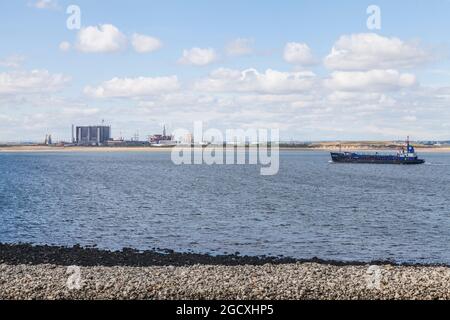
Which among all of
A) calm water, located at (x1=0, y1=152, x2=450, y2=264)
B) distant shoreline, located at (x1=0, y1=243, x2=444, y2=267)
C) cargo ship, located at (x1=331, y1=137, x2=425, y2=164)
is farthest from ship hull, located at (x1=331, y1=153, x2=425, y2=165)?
distant shoreline, located at (x1=0, y1=243, x2=444, y2=267)

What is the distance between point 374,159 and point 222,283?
163785mm

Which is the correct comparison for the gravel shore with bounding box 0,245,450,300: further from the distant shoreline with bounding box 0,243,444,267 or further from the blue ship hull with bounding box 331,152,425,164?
the blue ship hull with bounding box 331,152,425,164

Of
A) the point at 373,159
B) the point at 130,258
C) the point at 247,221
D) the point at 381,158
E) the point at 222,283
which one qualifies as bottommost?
the point at 247,221

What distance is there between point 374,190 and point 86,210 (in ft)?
141

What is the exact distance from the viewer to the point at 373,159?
579 ft

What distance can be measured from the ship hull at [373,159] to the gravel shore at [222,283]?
156m

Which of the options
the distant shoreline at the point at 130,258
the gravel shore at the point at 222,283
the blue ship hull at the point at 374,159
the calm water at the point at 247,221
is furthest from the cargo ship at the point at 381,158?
the gravel shore at the point at 222,283

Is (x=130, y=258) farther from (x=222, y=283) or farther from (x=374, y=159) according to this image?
(x=374, y=159)

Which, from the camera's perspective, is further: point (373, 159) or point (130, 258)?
point (373, 159)

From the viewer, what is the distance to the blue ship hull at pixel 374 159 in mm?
171625

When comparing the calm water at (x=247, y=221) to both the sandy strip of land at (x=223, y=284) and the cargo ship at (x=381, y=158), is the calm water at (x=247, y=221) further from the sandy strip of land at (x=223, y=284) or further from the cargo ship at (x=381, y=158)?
the cargo ship at (x=381, y=158)

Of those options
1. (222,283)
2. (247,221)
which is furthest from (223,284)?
(247,221)

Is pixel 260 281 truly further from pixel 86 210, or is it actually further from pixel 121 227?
pixel 86 210

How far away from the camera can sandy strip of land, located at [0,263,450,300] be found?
18.3 metres
